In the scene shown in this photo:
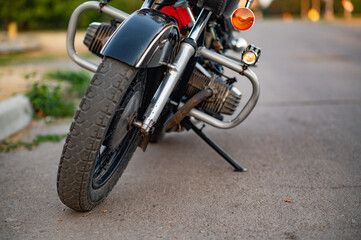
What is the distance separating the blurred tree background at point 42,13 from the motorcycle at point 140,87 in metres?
16.9

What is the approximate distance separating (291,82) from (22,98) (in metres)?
4.53

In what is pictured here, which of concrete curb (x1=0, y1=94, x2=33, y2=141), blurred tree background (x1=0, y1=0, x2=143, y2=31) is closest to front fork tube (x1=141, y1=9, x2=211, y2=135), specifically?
concrete curb (x1=0, y1=94, x2=33, y2=141)

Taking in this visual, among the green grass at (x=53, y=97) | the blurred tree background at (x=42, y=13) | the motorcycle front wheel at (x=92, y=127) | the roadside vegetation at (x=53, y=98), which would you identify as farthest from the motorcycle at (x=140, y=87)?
the blurred tree background at (x=42, y=13)

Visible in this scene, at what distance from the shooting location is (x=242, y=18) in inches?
111

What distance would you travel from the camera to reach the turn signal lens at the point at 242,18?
9.22ft

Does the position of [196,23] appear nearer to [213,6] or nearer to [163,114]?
[213,6]

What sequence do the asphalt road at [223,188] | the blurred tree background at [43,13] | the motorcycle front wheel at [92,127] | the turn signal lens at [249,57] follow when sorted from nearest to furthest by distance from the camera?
the motorcycle front wheel at [92,127], the asphalt road at [223,188], the turn signal lens at [249,57], the blurred tree background at [43,13]

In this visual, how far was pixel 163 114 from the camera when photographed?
3.09 metres

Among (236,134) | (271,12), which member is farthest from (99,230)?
(271,12)

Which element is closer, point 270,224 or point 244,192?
point 270,224

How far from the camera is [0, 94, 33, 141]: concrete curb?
14.4 feet

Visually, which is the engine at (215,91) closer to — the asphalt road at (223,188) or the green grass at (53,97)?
the asphalt road at (223,188)

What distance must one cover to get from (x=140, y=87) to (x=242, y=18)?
2.68 ft

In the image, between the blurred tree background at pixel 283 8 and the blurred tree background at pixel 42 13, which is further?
the blurred tree background at pixel 283 8
